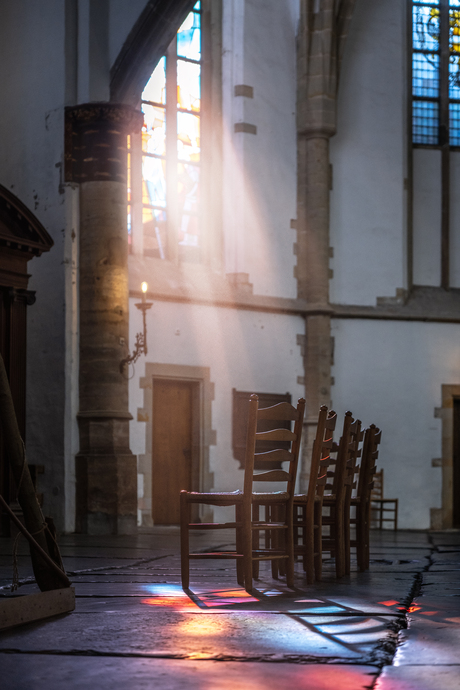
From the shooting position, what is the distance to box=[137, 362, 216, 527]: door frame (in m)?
11.7

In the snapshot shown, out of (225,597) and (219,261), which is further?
(219,261)

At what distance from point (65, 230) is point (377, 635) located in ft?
24.7

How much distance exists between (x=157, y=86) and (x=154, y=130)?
570 millimetres

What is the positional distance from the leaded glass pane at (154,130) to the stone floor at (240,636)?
8175 millimetres

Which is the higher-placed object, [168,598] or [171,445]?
[171,445]

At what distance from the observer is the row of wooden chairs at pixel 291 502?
4281 millimetres

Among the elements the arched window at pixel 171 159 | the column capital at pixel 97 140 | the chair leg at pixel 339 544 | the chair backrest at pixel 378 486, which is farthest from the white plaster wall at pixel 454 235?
the chair leg at pixel 339 544

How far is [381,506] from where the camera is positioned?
41.7 feet

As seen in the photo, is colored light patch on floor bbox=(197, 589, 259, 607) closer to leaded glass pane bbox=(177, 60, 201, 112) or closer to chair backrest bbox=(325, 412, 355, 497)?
chair backrest bbox=(325, 412, 355, 497)

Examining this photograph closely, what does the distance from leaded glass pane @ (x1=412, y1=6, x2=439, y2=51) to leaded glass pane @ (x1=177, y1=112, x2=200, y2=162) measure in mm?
3905

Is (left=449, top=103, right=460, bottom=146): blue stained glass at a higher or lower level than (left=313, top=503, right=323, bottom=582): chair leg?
higher

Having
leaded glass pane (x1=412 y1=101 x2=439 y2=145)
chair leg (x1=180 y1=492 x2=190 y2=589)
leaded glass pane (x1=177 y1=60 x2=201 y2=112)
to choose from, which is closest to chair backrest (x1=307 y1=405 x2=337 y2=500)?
chair leg (x1=180 y1=492 x2=190 y2=589)

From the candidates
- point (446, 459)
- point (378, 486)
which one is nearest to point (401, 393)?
point (446, 459)

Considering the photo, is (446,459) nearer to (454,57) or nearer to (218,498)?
(454,57)
